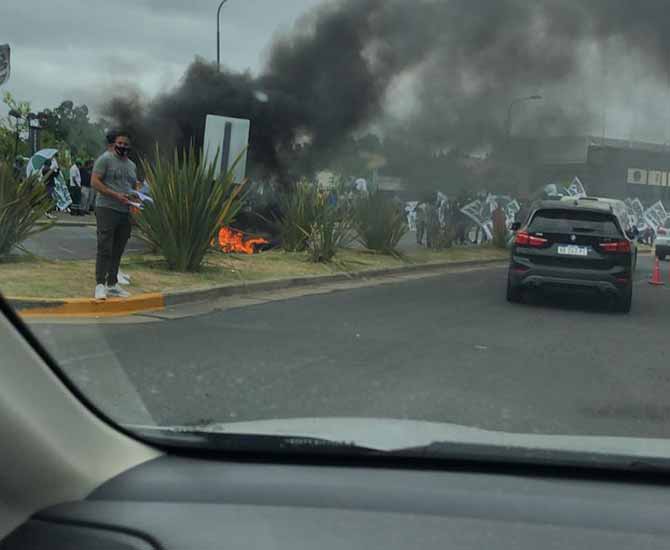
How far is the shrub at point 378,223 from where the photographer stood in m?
16.4

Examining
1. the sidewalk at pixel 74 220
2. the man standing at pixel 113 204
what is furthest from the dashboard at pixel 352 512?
the sidewalk at pixel 74 220

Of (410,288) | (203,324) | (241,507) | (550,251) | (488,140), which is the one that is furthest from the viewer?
(488,140)

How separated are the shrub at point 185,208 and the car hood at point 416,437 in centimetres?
840

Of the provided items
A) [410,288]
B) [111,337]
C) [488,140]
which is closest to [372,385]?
[111,337]

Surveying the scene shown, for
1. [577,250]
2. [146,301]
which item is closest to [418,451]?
[146,301]

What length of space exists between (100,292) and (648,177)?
42995 mm

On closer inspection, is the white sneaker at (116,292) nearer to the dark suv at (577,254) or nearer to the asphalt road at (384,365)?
the asphalt road at (384,365)

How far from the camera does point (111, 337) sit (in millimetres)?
6809

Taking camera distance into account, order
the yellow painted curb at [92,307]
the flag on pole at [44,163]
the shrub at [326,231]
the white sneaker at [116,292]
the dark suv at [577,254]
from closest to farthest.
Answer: the yellow painted curb at [92,307] → the white sneaker at [116,292] → the dark suv at [577,254] → the flag on pole at [44,163] → the shrub at [326,231]

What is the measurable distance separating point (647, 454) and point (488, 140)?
21.1m

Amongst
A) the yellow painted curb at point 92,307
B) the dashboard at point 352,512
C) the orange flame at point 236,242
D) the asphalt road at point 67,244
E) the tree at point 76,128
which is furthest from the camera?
the tree at point 76,128

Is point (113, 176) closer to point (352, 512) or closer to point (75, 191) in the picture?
point (352, 512)

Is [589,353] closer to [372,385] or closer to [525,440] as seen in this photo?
[372,385]

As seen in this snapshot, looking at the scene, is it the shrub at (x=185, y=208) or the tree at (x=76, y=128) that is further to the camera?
the tree at (x=76, y=128)
